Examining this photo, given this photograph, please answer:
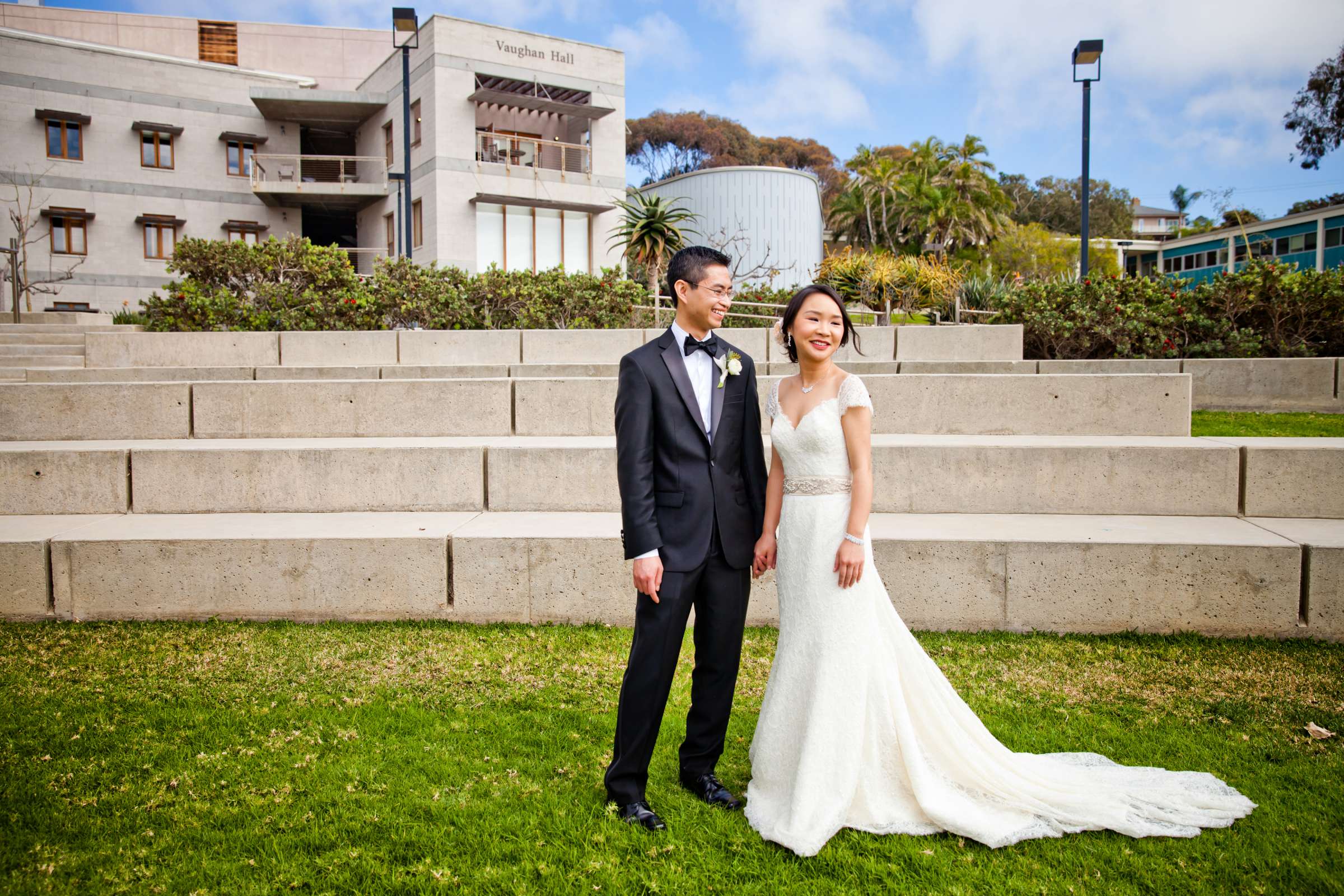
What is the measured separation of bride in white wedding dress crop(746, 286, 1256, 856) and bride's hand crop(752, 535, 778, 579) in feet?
0.28

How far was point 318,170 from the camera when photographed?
3075cm

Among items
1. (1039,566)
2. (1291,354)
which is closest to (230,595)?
(1039,566)

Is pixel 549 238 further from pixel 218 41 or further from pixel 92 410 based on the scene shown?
pixel 92 410

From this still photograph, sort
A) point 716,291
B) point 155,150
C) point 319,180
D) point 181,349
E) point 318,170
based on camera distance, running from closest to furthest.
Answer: point 716,291, point 181,349, point 155,150, point 319,180, point 318,170

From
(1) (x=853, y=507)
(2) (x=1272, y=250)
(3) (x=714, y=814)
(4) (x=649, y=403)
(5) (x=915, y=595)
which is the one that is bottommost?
(3) (x=714, y=814)

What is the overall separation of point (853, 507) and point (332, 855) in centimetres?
230

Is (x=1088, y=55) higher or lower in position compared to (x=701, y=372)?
higher

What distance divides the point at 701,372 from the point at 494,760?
2.00m

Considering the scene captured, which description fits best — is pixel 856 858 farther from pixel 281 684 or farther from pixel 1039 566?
pixel 281 684

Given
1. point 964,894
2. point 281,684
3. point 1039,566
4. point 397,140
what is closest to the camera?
point 964,894

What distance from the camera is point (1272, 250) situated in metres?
48.9

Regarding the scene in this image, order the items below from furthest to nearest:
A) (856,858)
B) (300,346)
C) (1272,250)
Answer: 1. (1272,250)
2. (300,346)
3. (856,858)

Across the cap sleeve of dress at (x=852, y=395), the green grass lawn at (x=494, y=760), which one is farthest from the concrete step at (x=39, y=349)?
the cap sleeve of dress at (x=852, y=395)

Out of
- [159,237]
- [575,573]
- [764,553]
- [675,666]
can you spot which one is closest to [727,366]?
[764,553]
